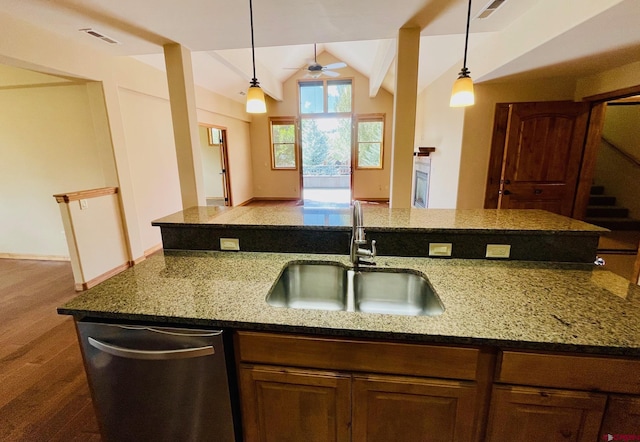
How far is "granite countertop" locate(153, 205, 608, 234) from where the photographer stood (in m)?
1.46

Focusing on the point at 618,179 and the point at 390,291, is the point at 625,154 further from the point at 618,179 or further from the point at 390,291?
the point at 390,291

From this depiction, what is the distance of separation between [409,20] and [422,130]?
3864mm

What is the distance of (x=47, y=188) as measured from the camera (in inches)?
144

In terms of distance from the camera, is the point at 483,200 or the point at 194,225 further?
the point at 483,200

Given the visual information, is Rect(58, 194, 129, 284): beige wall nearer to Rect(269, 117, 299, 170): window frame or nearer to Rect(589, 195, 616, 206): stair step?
Rect(269, 117, 299, 170): window frame

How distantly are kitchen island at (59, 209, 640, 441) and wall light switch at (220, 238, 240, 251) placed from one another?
1.62 ft

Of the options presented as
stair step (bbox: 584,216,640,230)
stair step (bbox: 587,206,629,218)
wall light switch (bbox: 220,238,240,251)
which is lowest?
stair step (bbox: 584,216,640,230)

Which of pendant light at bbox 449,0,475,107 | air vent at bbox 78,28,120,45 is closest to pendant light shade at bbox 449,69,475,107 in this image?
pendant light at bbox 449,0,475,107

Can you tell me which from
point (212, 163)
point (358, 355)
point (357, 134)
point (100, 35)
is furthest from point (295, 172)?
point (358, 355)

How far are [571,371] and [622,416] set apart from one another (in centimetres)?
23

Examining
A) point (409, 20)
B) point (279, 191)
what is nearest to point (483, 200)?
point (409, 20)

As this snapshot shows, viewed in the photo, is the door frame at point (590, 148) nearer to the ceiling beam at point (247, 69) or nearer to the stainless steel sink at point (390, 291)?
the stainless steel sink at point (390, 291)

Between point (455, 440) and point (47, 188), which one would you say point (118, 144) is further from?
point (455, 440)

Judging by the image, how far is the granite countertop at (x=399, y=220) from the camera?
1.46 metres
